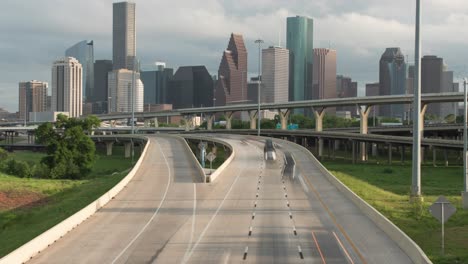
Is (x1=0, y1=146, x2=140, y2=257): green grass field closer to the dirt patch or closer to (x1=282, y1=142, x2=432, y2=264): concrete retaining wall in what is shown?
the dirt patch

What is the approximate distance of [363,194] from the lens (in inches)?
1737

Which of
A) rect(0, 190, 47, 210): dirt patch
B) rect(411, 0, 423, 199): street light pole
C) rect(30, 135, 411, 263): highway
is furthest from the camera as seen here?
rect(0, 190, 47, 210): dirt patch

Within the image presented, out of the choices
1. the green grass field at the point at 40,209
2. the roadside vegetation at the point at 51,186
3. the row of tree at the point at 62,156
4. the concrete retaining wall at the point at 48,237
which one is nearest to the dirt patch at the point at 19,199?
the roadside vegetation at the point at 51,186

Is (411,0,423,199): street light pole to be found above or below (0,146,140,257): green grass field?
above

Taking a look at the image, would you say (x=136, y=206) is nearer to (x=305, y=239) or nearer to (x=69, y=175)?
(x=305, y=239)

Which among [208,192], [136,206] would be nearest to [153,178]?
[208,192]

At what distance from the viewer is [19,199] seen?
50.0 metres

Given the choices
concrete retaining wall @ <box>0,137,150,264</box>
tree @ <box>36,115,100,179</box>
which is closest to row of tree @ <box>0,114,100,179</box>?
tree @ <box>36,115,100,179</box>

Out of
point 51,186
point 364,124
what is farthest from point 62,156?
point 364,124

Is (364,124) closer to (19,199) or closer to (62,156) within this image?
(62,156)

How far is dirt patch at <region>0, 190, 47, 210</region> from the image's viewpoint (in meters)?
47.5

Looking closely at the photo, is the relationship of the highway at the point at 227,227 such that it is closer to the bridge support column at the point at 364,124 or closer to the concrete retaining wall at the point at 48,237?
the concrete retaining wall at the point at 48,237

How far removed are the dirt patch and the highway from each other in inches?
347

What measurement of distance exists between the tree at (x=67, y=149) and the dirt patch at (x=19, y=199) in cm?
2457
